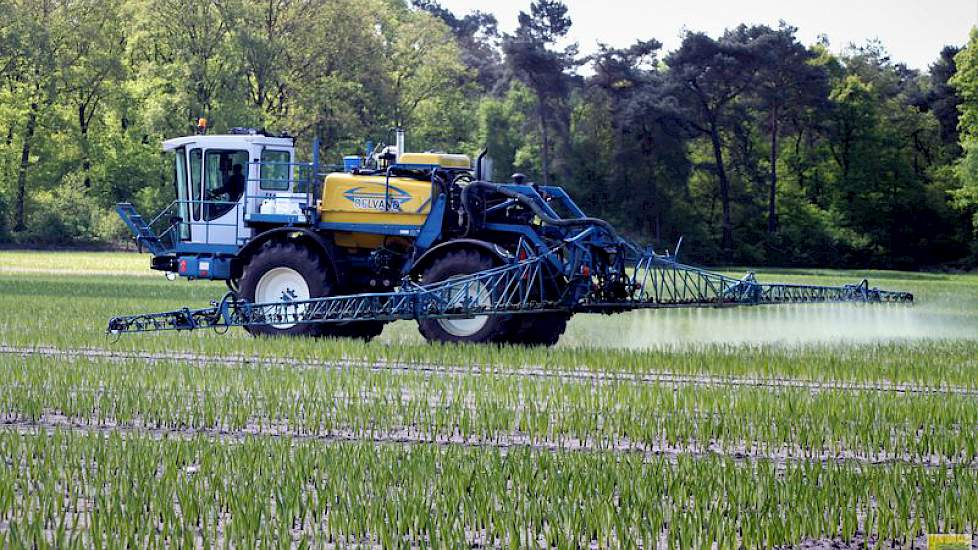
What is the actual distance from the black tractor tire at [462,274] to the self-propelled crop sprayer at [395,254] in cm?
2

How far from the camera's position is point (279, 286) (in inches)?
730

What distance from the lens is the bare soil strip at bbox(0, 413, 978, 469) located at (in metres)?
9.41

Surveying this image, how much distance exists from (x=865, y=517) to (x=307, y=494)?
3.07 metres

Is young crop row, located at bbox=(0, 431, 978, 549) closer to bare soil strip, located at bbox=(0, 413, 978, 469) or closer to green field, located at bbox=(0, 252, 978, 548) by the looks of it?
green field, located at bbox=(0, 252, 978, 548)

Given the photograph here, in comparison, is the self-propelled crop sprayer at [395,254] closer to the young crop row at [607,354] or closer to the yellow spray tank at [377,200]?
the yellow spray tank at [377,200]

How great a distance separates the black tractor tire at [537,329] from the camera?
1739 cm

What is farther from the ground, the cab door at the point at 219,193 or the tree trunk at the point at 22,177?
the tree trunk at the point at 22,177

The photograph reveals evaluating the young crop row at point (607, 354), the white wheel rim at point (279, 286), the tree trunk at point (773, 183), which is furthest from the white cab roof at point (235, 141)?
the tree trunk at point (773, 183)

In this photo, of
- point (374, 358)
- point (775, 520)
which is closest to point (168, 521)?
point (775, 520)

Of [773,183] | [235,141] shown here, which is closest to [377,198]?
[235,141]

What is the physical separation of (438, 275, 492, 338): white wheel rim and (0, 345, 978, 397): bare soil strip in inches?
77.2

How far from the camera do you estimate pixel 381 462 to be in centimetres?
863

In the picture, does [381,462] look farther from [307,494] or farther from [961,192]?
[961,192]

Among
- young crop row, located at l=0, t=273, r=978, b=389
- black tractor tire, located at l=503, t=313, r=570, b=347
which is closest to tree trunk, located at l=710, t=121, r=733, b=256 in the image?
young crop row, located at l=0, t=273, r=978, b=389
